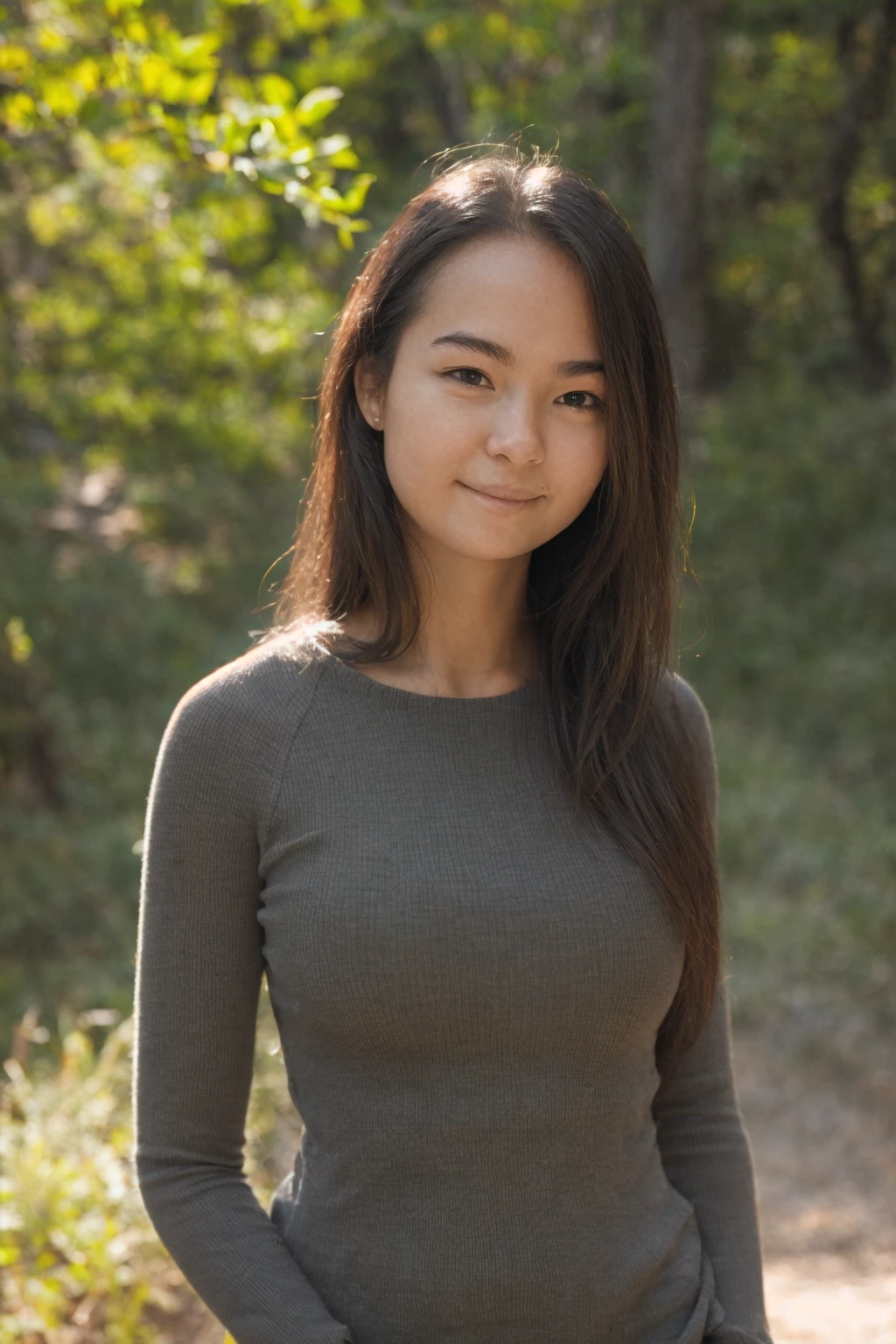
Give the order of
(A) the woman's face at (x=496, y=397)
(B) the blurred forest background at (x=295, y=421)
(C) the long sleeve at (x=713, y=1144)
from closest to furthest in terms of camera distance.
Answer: (A) the woman's face at (x=496, y=397)
(C) the long sleeve at (x=713, y=1144)
(B) the blurred forest background at (x=295, y=421)

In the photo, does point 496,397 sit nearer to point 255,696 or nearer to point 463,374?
point 463,374

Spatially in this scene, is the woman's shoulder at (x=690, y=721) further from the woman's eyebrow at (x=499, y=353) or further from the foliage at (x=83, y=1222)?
the foliage at (x=83, y=1222)

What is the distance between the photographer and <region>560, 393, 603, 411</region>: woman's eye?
5.26 feet

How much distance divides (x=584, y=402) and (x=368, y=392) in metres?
0.27

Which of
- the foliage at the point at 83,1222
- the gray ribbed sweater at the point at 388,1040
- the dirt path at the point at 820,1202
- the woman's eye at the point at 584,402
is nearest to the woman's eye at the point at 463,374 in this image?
the woman's eye at the point at 584,402

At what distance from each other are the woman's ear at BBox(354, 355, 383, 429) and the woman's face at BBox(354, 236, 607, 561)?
8 cm

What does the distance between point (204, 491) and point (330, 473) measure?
8424mm

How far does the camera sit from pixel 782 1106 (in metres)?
4.57

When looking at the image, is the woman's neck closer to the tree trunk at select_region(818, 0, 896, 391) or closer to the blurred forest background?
the blurred forest background

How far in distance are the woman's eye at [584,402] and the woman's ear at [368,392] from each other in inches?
9.3

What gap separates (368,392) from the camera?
1.71m

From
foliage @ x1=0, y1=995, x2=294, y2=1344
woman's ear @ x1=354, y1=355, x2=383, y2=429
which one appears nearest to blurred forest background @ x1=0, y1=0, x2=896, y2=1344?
foliage @ x1=0, y1=995, x2=294, y2=1344

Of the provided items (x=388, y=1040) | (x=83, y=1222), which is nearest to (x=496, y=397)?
(x=388, y=1040)

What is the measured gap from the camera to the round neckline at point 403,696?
1.63 m
